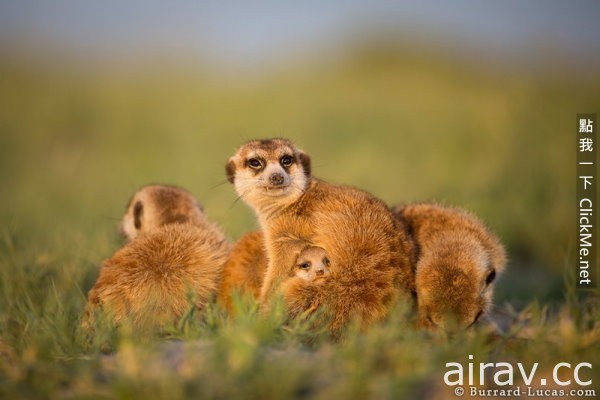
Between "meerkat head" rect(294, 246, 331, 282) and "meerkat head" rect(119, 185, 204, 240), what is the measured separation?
1.36m

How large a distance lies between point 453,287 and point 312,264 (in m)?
0.74

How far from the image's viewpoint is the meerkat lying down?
14.2 ft

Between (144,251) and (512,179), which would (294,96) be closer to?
(512,179)

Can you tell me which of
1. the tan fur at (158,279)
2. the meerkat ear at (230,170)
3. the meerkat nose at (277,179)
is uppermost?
the meerkat ear at (230,170)

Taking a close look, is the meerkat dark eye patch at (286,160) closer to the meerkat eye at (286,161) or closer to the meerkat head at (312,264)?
the meerkat eye at (286,161)

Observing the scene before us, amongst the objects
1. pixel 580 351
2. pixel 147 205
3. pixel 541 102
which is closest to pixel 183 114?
pixel 541 102

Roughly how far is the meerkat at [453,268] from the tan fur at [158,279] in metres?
1.23

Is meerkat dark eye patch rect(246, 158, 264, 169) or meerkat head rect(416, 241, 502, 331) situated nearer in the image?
meerkat head rect(416, 241, 502, 331)

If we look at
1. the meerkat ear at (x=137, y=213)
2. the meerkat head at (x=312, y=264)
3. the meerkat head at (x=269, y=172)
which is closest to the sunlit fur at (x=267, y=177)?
the meerkat head at (x=269, y=172)

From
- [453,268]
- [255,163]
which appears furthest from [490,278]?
[255,163]

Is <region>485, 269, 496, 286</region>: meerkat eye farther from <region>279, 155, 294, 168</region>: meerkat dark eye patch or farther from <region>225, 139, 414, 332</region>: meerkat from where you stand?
<region>279, 155, 294, 168</region>: meerkat dark eye patch

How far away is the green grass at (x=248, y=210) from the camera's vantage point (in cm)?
317

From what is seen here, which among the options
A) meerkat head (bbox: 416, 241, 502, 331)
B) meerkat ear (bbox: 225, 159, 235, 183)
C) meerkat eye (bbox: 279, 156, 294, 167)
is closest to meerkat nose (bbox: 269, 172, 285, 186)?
meerkat eye (bbox: 279, 156, 294, 167)

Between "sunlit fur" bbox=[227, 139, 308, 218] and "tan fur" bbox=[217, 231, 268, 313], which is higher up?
"sunlit fur" bbox=[227, 139, 308, 218]
